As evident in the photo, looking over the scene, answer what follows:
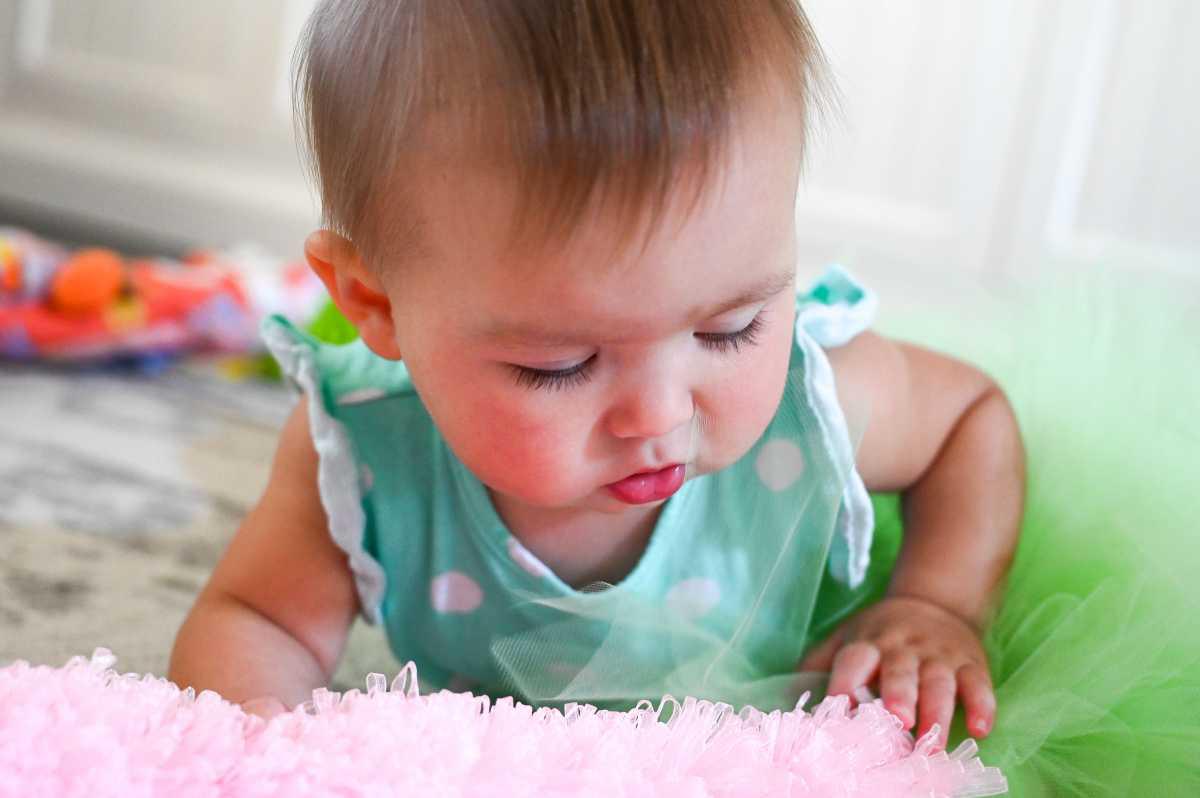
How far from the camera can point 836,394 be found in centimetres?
72

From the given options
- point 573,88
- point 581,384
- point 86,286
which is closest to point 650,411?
point 581,384

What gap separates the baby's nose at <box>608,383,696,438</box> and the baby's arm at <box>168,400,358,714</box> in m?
0.23

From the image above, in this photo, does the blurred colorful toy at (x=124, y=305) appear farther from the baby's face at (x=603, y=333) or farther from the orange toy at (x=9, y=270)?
the baby's face at (x=603, y=333)

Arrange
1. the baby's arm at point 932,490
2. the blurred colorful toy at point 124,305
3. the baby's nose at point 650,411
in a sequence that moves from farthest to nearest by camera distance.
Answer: the blurred colorful toy at point 124,305 < the baby's arm at point 932,490 < the baby's nose at point 650,411

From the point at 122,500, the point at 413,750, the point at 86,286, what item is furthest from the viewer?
the point at 86,286

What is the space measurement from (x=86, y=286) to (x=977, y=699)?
0.99 metres

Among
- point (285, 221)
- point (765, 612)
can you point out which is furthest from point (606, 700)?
point (285, 221)

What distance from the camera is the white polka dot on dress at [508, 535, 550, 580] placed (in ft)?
2.33

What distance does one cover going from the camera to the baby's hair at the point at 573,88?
518mm

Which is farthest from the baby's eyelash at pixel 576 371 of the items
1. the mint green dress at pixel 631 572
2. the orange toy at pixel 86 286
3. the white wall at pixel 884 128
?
the orange toy at pixel 86 286

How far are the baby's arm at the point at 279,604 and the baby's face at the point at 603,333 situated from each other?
147mm

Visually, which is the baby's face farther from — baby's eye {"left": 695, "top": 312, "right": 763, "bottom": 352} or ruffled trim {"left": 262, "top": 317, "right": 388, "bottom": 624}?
ruffled trim {"left": 262, "top": 317, "right": 388, "bottom": 624}

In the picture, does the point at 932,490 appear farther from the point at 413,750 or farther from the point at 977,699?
the point at 413,750

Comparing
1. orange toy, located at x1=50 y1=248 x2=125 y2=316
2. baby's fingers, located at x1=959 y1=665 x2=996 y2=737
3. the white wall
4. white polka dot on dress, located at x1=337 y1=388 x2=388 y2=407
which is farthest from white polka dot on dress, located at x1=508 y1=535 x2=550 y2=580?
orange toy, located at x1=50 y1=248 x2=125 y2=316
